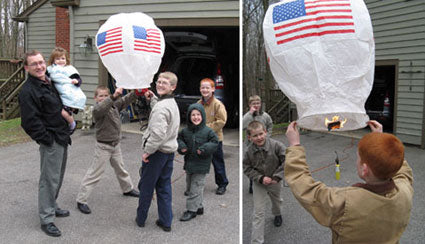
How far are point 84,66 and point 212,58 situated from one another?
2878 mm

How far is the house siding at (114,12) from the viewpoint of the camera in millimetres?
6723

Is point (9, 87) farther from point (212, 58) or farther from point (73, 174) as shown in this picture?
point (73, 174)

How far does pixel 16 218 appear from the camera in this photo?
11.1ft

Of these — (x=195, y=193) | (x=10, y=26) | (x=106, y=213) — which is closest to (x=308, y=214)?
(x=195, y=193)

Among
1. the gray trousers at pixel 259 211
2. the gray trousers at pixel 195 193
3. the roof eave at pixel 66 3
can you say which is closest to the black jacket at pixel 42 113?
the gray trousers at pixel 195 193

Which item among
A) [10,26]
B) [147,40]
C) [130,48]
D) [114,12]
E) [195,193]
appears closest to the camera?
[130,48]

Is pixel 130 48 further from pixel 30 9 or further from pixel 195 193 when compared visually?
pixel 30 9

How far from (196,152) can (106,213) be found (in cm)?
107

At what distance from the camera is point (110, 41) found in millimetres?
2805

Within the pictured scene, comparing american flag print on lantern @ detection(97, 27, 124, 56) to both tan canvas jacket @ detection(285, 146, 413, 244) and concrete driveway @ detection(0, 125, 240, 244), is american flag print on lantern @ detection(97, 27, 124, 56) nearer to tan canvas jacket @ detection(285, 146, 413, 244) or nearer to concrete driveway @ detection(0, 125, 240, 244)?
concrete driveway @ detection(0, 125, 240, 244)

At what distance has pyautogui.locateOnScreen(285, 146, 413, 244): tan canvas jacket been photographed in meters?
1.50

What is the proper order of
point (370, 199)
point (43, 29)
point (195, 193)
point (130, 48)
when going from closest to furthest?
point (370, 199)
point (130, 48)
point (195, 193)
point (43, 29)

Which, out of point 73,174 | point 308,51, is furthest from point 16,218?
point 308,51

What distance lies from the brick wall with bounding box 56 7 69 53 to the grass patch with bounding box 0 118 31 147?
2239 mm
